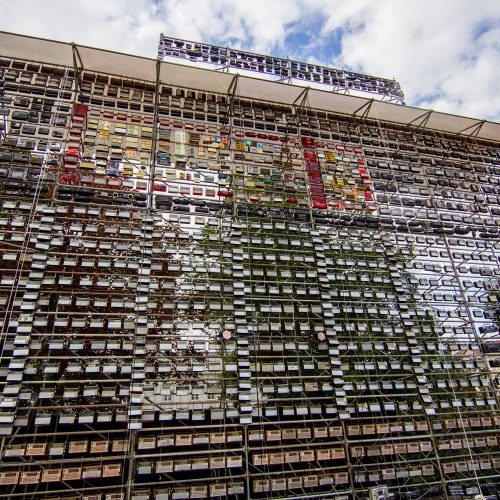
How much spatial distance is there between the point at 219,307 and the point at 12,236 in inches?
298

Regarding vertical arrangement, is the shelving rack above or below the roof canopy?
below

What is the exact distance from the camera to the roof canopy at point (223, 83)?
17.8m

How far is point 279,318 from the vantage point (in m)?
14.9

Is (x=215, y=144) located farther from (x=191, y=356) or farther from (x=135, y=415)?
(x=135, y=415)

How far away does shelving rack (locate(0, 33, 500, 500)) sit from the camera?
40.8 ft

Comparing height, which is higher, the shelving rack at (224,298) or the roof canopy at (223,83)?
the roof canopy at (223,83)

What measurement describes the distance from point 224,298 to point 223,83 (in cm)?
1095

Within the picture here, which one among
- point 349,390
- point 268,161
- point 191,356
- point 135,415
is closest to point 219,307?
point 191,356

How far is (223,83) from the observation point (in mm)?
19750

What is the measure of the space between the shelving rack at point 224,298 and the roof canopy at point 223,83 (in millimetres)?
152

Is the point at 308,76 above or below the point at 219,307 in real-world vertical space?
above

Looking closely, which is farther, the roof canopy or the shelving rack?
the roof canopy

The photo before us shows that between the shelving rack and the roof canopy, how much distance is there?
0.50 ft

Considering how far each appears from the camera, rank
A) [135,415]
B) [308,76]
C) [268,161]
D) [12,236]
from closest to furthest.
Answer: [135,415] → [12,236] → [268,161] → [308,76]
